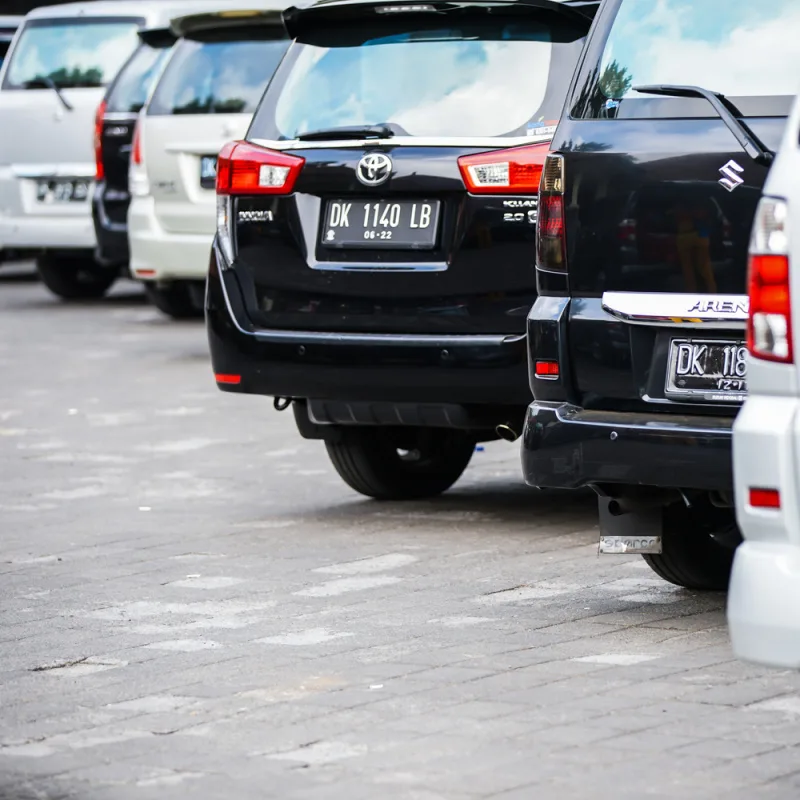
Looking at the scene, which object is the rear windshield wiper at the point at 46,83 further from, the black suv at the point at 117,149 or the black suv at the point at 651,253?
the black suv at the point at 651,253

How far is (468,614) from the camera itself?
602 cm

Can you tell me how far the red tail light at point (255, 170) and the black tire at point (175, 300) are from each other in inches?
323

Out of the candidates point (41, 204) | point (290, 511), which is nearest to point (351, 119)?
point (290, 511)

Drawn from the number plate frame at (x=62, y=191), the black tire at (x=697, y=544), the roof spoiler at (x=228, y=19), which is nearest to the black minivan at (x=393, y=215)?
the black tire at (x=697, y=544)

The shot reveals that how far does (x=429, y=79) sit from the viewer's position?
7441 millimetres

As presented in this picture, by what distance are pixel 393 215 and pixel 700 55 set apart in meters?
1.85

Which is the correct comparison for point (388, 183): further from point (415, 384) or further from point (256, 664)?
point (256, 664)

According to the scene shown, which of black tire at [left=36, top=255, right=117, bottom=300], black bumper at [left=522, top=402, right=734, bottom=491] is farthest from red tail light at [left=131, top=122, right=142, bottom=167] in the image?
black bumper at [left=522, top=402, right=734, bottom=491]

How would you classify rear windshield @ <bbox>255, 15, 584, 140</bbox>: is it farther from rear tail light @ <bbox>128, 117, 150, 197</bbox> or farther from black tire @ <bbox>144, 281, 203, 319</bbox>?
black tire @ <bbox>144, 281, 203, 319</bbox>

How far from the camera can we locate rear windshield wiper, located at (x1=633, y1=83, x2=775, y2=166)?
208 inches

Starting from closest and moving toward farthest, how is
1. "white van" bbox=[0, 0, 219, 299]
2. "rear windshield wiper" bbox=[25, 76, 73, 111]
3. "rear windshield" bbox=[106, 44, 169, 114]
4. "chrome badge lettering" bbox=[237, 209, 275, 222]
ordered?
"chrome badge lettering" bbox=[237, 209, 275, 222]
"rear windshield" bbox=[106, 44, 169, 114]
"white van" bbox=[0, 0, 219, 299]
"rear windshield wiper" bbox=[25, 76, 73, 111]

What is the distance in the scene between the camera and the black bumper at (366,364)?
22.9ft

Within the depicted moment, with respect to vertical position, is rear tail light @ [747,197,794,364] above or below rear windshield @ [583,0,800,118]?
below

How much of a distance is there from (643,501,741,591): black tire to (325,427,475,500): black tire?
1929 mm
